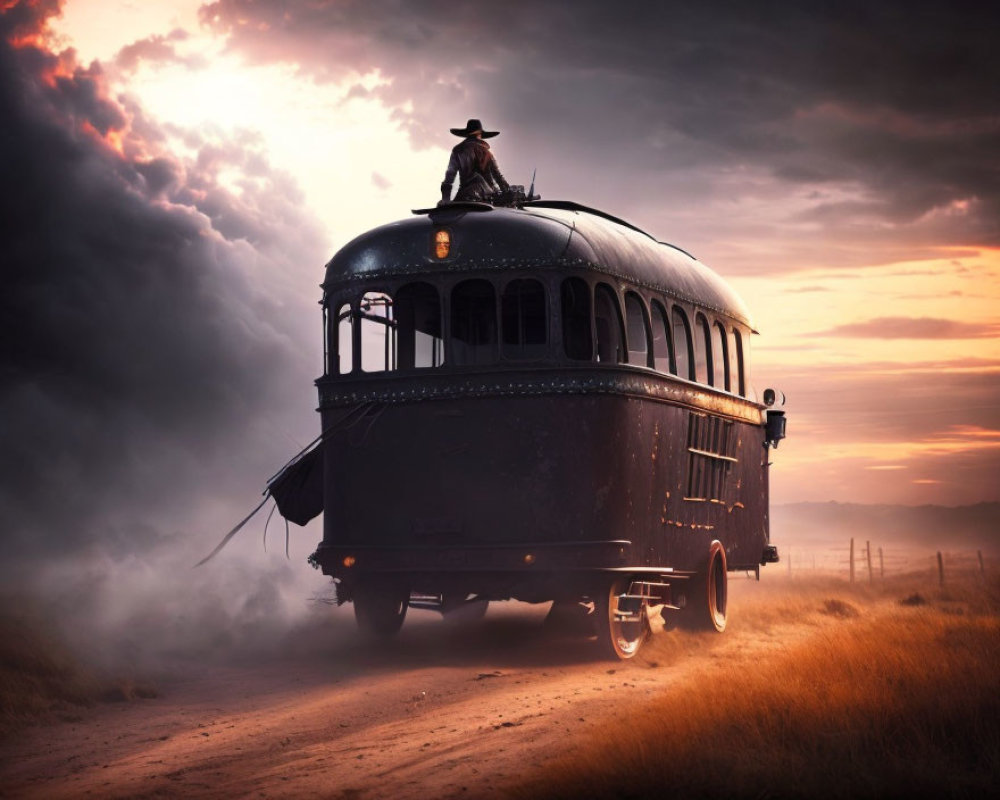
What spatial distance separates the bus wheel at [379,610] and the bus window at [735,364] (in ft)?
18.2

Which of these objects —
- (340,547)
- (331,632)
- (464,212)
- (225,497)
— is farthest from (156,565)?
(225,497)

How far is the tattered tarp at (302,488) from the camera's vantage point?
50.9 feet

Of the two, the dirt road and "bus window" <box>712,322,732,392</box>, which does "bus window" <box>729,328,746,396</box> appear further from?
the dirt road

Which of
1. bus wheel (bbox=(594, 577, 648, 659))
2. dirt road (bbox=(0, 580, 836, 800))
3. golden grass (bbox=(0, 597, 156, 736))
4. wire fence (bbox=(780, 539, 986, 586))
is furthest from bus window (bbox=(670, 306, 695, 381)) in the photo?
wire fence (bbox=(780, 539, 986, 586))

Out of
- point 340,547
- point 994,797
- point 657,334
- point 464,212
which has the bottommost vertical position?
point 994,797

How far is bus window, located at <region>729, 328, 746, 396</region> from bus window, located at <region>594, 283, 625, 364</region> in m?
4.22

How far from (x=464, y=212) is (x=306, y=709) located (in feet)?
18.3

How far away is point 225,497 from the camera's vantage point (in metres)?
45.6

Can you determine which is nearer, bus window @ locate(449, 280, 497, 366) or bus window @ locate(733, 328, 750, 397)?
bus window @ locate(449, 280, 497, 366)

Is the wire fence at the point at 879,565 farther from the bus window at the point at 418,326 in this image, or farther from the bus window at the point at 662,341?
the bus window at the point at 418,326

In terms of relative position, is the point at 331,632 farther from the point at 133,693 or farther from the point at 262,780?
the point at 262,780

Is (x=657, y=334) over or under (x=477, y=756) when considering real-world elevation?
over

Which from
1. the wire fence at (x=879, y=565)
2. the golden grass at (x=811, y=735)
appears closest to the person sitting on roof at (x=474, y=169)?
the golden grass at (x=811, y=735)

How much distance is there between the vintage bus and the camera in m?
13.6
